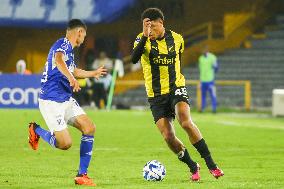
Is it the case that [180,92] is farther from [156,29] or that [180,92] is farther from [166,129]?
[156,29]

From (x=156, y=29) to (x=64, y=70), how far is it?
1333 millimetres

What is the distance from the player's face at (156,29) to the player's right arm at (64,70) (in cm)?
117

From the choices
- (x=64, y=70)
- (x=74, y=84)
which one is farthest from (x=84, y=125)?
(x=64, y=70)

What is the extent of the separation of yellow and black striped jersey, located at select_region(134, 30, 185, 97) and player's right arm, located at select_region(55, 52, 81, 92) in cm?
111

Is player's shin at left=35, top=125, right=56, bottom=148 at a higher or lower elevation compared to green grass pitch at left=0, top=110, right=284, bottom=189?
higher

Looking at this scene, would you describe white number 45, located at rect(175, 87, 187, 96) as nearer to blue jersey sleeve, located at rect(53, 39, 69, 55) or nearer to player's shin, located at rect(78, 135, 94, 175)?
player's shin, located at rect(78, 135, 94, 175)

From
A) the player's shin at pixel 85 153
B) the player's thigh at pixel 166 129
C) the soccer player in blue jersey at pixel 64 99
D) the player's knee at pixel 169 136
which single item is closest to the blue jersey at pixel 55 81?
the soccer player in blue jersey at pixel 64 99

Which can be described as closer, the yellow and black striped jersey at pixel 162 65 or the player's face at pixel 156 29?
the player's face at pixel 156 29

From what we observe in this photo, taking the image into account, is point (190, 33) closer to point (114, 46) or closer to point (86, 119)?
point (114, 46)

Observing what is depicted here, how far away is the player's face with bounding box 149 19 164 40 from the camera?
1225 cm

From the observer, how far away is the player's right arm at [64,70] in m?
11.8

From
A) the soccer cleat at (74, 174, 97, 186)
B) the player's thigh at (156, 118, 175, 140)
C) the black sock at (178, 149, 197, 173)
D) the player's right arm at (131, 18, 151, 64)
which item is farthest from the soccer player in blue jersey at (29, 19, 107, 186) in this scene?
the black sock at (178, 149, 197, 173)

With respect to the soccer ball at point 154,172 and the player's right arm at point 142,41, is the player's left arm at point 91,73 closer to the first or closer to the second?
the player's right arm at point 142,41

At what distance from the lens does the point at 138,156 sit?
16281mm
